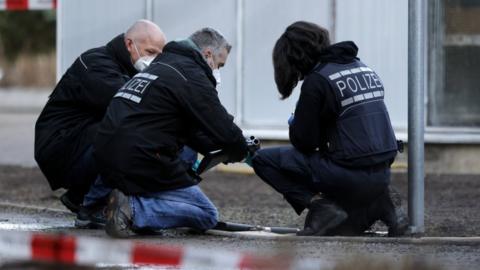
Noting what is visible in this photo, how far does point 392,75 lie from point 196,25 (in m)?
2.06

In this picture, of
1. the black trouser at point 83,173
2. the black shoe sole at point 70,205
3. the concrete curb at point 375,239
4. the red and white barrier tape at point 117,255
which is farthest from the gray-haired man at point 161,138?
the red and white barrier tape at point 117,255

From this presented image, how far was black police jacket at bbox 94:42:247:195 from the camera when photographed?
7680 millimetres

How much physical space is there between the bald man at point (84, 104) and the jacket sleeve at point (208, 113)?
750mm

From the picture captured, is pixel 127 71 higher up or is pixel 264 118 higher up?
pixel 127 71

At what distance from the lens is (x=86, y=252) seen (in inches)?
196

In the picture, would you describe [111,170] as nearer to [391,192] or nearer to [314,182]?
[314,182]

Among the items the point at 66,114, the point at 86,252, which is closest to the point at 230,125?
the point at 66,114

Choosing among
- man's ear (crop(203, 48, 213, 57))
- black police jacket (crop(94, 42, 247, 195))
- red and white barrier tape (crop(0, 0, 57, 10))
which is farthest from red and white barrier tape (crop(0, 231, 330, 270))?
red and white barrier tape (crop(0, 0, 57, 10))

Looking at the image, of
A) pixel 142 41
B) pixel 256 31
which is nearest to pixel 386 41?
pixel 256 31

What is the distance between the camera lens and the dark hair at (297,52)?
7824mm

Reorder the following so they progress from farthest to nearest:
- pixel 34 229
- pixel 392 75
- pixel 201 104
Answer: pixel 392 75 → pixel 34 229 → pixel 201 104

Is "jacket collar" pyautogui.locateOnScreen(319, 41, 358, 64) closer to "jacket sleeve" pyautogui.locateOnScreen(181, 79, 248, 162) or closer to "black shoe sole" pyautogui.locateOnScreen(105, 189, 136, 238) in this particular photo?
"jacket sleeve" pyautogui.locateOnScreen(181, 79, 248, 162)

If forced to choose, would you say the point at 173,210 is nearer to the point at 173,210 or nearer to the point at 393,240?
the point at 173,210

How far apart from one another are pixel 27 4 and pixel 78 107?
23.6ft
